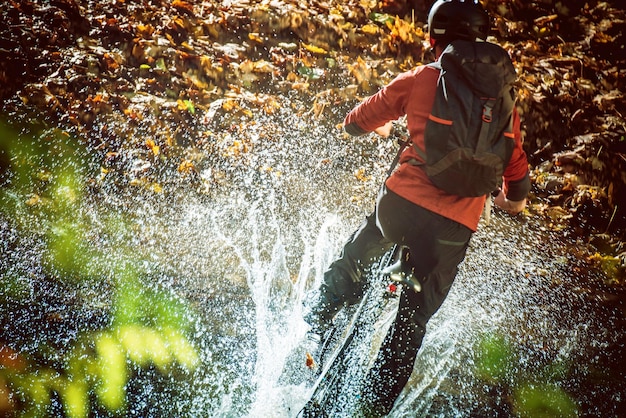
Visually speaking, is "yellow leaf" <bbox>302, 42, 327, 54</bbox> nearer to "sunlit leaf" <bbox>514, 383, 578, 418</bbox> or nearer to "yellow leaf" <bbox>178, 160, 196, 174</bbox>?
"yellow leaf" <bbox>178, 160, 196, 174</bbox>

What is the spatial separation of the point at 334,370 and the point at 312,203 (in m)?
2.39

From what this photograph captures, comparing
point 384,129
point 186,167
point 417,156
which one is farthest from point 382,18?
point 417,156

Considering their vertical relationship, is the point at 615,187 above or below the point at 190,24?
below

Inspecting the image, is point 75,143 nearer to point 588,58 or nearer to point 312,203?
point 312,203

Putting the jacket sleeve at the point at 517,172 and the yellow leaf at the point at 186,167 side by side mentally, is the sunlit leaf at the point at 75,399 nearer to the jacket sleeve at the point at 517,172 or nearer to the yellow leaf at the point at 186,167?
the yellow leaf at the point at 186,167

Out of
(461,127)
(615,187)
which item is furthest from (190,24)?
(615,187)

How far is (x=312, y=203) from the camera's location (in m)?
5.06

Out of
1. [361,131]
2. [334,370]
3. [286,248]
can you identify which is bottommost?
[286,248]

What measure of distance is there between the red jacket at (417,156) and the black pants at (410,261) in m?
0.06

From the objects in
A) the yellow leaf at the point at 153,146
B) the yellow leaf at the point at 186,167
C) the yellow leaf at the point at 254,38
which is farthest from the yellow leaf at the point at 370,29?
the yellow leaf at the point at 153,146

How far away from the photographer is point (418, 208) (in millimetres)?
2631

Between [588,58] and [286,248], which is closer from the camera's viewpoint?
[286,248]

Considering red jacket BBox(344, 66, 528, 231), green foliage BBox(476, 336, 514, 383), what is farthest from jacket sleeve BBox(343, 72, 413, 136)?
green foliage BBox(476, 336, 514, 383)

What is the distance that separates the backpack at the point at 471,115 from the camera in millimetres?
2273
